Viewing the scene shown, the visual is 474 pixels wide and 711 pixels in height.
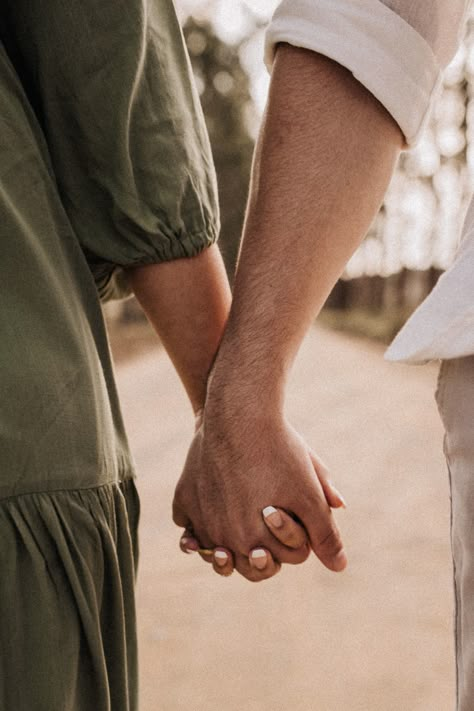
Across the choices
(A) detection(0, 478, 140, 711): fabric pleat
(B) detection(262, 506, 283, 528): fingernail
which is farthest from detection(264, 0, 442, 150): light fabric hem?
(A) detection(0, 478, 140, 711): fabric pleat

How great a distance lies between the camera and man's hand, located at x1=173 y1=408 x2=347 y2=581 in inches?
59.2

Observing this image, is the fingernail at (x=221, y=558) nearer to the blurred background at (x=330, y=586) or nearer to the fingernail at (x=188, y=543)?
the fingernail at (x=188, y=543)

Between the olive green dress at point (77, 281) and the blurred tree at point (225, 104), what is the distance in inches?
965

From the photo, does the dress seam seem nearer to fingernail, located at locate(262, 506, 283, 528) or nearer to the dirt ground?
fingernail, located at locate(262, 506, 283, 528)

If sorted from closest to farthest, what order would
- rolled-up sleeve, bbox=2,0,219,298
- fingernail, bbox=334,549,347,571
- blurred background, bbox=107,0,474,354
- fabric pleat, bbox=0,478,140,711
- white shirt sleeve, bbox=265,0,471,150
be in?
fabric pleat, bbox=0,478,140,711
rolled-up sleeve, bbox=2,0,219,298
white shirt sleeve, bbox=265,0,471,150
fingernail, bbox=334,549,347,571
blurred background, bbox=107,0,474,354

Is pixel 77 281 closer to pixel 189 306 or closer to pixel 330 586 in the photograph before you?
pixel 189 306

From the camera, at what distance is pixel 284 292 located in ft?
5.02

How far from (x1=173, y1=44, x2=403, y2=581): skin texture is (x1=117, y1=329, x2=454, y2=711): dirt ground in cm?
188

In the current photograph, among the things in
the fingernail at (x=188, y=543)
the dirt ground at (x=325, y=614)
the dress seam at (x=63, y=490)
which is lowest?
the dirt ground at (x=325, y=614)

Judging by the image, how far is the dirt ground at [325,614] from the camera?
3326 mm

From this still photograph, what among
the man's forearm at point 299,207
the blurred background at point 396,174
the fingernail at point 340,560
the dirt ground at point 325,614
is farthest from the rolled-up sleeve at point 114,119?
the blurred background at point 396,174

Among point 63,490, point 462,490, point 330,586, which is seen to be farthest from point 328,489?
point 330,586

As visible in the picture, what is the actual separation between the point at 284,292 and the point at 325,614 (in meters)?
2.77

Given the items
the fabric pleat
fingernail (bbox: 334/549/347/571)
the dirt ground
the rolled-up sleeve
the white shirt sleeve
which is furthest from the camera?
the dirt ground
